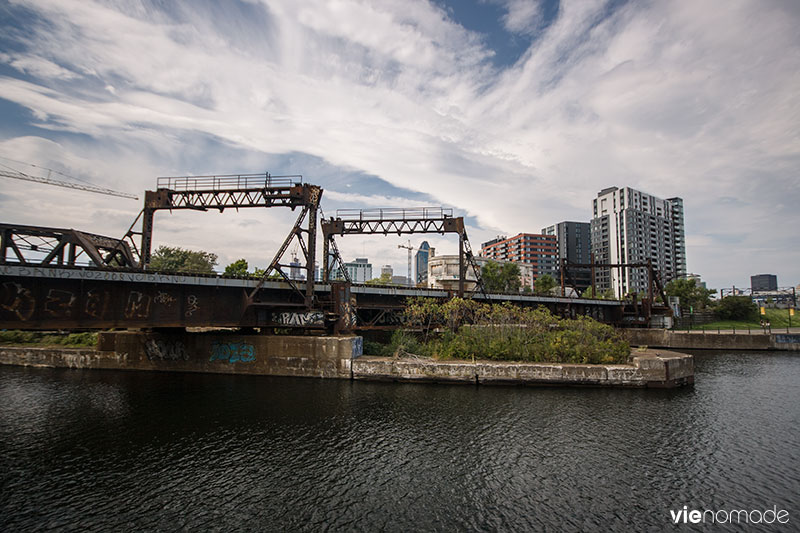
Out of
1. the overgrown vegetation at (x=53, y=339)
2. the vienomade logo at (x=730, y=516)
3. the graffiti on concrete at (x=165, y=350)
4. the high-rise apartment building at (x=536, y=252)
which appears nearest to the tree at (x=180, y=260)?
the overgrown vegetation at (x=53, y=339)

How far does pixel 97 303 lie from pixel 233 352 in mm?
10866

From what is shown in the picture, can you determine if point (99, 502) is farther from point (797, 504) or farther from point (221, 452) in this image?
point (797, 504)

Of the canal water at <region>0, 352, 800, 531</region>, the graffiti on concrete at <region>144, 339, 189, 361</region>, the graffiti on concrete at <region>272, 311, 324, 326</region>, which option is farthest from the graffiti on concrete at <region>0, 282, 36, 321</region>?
the graffiti on concrete at <region>272, 311, 324, 326</region>

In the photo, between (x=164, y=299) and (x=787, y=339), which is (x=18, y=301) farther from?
(x=787, y=339)

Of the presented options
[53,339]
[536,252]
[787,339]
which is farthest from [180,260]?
[536,252]

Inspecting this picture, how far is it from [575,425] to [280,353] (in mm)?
22886

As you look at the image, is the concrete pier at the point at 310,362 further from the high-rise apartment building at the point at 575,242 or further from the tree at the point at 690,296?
the high-rise apartment building at the point at 575,242

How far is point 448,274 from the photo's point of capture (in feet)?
382

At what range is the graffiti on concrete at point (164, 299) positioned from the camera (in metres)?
26.7

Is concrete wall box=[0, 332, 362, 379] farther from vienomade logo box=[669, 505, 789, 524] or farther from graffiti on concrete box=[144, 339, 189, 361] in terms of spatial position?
vienomade logo box=[669, 505, 789, 524]

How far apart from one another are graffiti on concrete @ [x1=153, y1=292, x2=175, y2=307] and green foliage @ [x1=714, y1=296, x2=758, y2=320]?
91.7 m

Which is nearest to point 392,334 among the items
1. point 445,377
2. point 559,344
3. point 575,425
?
point 445,377

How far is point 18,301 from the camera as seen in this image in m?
21.4

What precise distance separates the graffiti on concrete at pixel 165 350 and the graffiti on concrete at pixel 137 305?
812 cm
